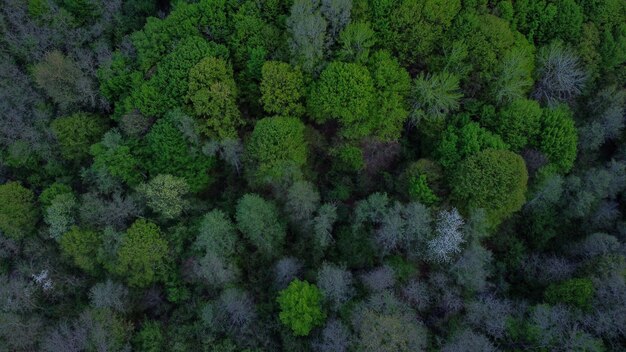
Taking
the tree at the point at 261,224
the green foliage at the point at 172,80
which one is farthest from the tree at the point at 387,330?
the green foliage at the point at 172,80

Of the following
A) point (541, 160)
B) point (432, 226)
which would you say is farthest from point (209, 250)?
point (541, 160)

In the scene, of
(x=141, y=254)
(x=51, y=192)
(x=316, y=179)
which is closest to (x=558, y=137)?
(x=316, y=179)

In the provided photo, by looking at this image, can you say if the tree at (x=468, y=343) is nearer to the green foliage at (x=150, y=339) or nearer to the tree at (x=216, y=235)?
the tree at (x=216, y=235)

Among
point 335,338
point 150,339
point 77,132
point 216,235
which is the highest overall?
point 77,132

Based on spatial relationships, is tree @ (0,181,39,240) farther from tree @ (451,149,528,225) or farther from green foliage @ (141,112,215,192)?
tree @ (451,149,528,225)

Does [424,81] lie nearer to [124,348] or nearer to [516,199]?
[516,199]

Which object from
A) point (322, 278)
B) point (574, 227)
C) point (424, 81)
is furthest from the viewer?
point (574, 227)

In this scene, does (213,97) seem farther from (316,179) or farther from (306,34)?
(316,179)
